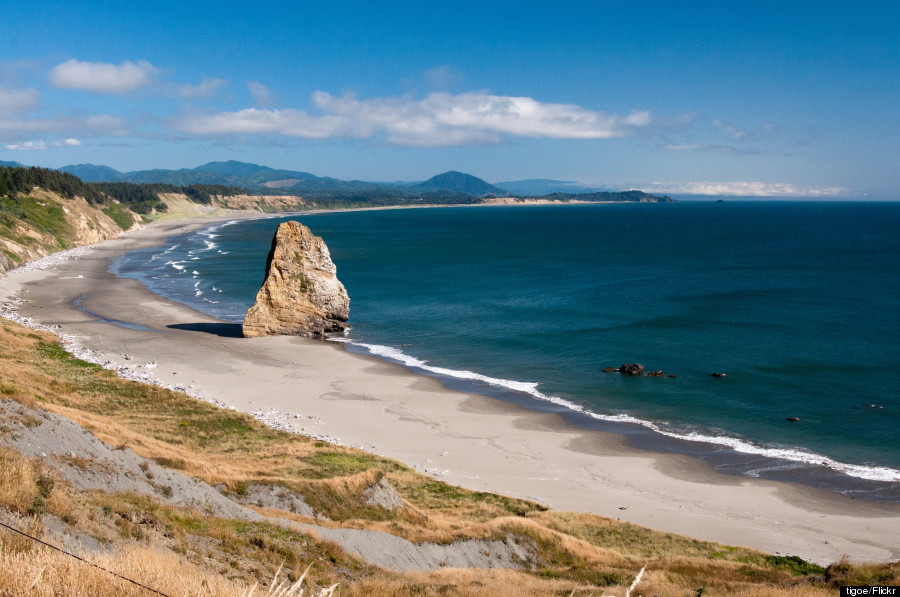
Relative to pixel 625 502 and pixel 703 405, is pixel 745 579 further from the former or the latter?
pixel 703 405

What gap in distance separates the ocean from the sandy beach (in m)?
2.12

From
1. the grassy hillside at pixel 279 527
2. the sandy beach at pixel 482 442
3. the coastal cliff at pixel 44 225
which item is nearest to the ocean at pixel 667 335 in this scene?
the sandy beach at pixel 482 442

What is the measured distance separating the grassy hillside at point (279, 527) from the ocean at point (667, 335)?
518 inches

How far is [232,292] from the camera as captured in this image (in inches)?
3086

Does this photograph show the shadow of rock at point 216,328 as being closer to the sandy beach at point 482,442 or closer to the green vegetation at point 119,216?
the sandy beach at point 482,442

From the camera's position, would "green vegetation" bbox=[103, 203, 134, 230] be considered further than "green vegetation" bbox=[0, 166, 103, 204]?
Yes

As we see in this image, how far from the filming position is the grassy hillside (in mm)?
11227

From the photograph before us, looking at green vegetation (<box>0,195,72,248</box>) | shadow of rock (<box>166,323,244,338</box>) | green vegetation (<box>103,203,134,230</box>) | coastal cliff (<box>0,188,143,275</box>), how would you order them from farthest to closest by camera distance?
green vegetation (<box>103,203,134,230</box>) < green vegetation (<box>0,195,72,248</box>) < coastal cliff (<box>0,188,143,275</box>) < shadow of rock (<box>166,323,244,338</box>)

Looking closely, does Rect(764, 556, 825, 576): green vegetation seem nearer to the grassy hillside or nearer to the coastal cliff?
the grassy hillside

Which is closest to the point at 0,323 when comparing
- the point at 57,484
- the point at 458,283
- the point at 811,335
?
the point at 57,484

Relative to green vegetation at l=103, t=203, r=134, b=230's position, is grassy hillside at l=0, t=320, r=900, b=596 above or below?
below

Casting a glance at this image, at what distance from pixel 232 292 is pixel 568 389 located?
51445 millimetres

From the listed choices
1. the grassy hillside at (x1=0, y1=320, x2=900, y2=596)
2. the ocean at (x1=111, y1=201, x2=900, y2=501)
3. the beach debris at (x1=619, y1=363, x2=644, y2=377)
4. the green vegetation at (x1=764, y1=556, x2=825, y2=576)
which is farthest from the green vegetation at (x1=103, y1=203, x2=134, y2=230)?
the green vegetation at (x1=764, y1=556, x2=825, y2=576)

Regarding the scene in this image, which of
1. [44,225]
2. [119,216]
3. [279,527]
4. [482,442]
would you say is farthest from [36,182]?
[279,527]
